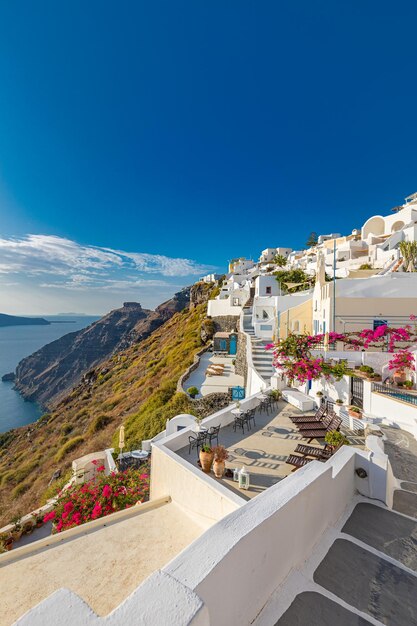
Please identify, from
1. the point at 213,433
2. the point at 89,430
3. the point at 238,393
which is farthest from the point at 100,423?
the point at 213,433

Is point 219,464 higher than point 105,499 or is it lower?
higher

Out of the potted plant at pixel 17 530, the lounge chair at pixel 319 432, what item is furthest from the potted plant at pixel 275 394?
the potted plant at pixel 17 530

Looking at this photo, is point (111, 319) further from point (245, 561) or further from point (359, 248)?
point (245, 561)

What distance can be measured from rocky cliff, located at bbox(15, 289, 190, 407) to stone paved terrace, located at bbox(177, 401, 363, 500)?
270ft

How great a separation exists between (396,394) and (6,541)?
515 inches

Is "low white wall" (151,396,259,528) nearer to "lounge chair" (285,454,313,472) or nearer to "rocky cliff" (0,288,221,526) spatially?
"lounge chair" (285,454,313,472)

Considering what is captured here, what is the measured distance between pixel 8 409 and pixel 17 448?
64.2m

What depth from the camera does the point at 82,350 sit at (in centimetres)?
12300

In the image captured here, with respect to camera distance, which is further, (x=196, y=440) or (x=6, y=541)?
(x=6, y=541)

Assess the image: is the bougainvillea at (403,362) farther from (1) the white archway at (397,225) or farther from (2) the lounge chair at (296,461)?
(1) the white archway at (397,225)

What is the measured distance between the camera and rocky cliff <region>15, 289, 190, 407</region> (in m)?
98.9

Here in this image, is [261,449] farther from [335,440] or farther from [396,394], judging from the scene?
[396,394]

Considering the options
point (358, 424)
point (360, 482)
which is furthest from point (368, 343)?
point (360, 482)

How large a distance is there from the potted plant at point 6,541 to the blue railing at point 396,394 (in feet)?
41.2
